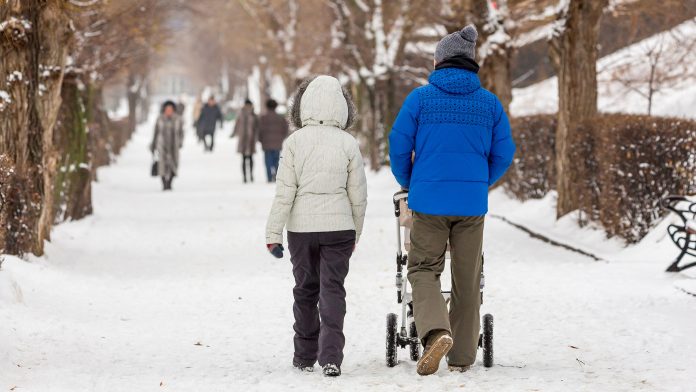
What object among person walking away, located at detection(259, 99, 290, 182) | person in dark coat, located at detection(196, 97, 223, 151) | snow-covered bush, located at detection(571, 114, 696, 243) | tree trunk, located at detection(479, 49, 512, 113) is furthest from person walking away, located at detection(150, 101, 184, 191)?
person in dark coat, located at detection(196, 97, 223, 151)

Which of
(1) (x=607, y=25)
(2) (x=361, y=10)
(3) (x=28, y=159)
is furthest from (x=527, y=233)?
(1) (x=607, y=25)

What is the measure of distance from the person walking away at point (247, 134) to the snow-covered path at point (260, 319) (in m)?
9.35

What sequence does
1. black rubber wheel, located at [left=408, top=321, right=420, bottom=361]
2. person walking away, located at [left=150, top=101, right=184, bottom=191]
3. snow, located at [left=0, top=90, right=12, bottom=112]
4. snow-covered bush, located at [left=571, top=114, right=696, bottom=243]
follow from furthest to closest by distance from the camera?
person walking away, located at [left=150, top=101, right=184, bottom=191] < snow-covered bush, located at [left=571, top=114, right=696, bottom=243] < snow, located at [left=0, top=90, right=12, bottom=112] < black rubber wheel, located at [left=408, top=321, right=420, bottom=361]

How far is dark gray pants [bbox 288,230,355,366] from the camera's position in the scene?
607 centimetres

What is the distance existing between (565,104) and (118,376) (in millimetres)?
8964

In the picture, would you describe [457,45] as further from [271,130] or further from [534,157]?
[271,130]

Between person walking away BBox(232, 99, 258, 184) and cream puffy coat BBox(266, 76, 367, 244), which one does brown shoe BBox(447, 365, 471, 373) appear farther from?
person walking away BBox(232, 99, 258, 184)

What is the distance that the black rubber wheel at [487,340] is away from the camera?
20.2 ft

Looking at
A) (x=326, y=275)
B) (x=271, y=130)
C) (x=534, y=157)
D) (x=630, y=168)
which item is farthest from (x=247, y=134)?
(x=326, y=275)

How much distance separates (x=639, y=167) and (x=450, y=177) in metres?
5.78

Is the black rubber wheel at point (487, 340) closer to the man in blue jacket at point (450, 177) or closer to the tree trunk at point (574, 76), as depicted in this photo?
the man in blue jacket at point (450, 177)

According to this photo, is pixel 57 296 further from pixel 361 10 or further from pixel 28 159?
pixel 361 10

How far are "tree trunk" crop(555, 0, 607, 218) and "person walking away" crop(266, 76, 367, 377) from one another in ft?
26.2

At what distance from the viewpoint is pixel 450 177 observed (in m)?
5.88
